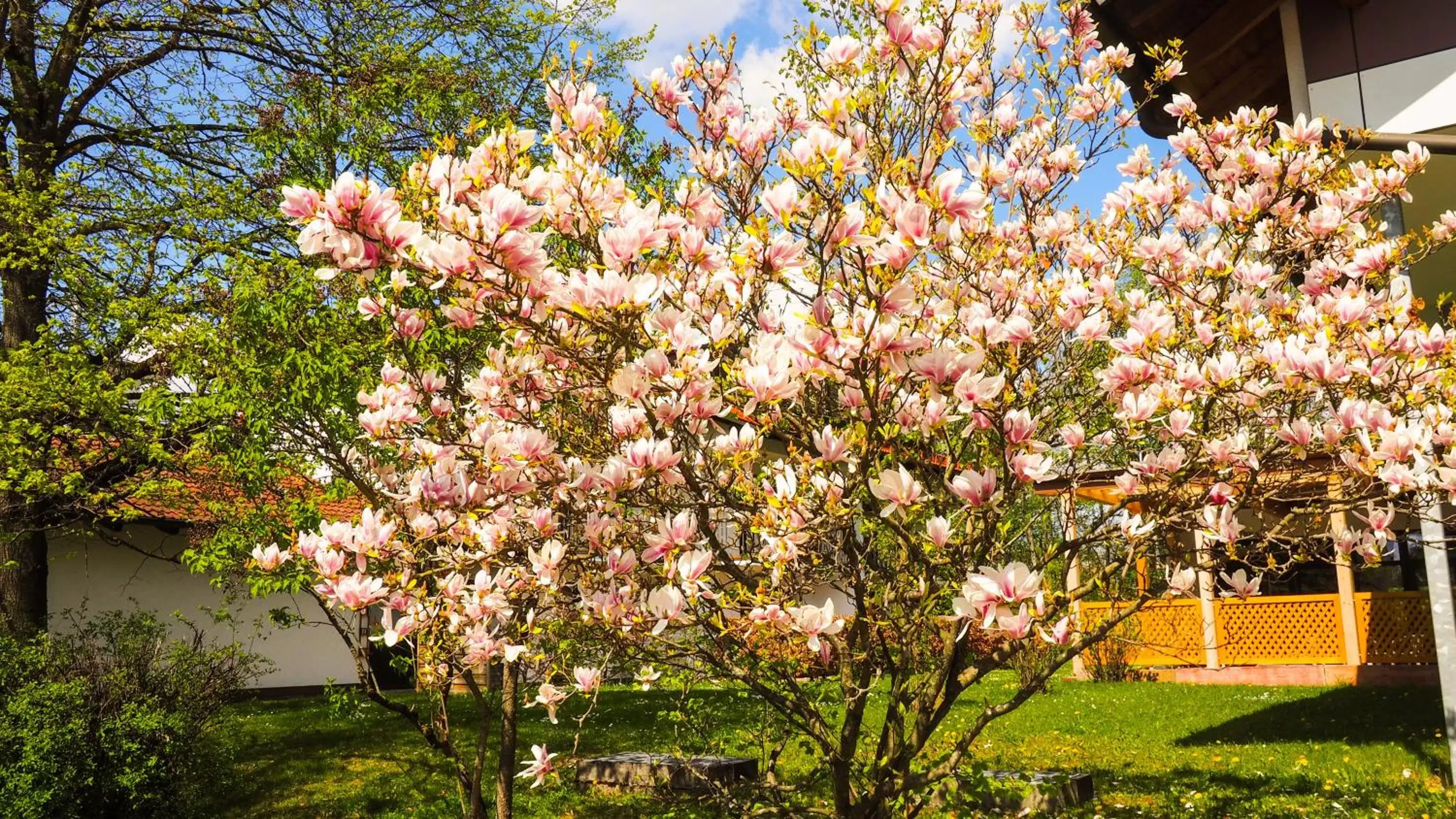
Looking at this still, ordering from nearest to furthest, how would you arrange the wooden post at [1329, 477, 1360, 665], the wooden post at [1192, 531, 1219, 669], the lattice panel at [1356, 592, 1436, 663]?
the wooden post at [1192, 531, 1219, 669], the lattice panel at [1356, 592, 1436, 663], the wooden post at [1329, 477, 1360, 665]

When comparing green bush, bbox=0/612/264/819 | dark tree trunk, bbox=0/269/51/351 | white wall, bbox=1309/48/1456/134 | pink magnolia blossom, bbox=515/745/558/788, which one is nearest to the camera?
pink magnolia blossom, bbox=515/745/558/788

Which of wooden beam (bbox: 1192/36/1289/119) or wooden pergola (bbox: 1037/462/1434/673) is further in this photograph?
wooden pergola (bbox: 1037/462/1434/673)

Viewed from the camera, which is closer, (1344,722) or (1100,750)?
(1100,750)

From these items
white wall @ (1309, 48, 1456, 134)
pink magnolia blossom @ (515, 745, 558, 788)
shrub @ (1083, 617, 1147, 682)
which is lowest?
shrub @ (1083, 617, 1147, 682)

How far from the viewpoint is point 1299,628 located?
1375cm

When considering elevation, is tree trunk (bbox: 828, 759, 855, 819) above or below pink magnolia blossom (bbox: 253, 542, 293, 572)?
below

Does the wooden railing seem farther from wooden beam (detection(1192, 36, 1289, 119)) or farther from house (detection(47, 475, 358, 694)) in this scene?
house (detection(47, 475, 358, 694))

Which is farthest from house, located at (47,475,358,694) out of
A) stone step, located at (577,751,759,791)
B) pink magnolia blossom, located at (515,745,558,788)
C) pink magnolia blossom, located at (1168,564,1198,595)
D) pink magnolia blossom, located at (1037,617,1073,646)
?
pink magnolia blossom, located at (1037,617,1073,646)

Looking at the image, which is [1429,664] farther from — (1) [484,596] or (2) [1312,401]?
(1) [484,596]

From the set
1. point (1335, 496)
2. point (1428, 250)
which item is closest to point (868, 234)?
point (1335, 496)

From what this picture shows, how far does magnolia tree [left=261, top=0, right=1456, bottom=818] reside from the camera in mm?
2371

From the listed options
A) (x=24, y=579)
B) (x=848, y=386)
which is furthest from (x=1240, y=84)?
(x=24, y=579)

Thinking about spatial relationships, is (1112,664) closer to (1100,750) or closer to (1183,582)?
(1100,750)

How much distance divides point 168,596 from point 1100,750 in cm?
1287
